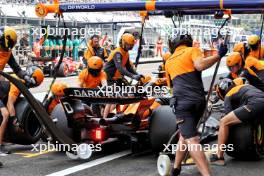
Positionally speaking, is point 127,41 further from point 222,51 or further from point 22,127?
point 222,51

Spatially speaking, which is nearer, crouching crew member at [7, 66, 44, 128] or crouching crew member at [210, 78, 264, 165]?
crouching crew member at [210, 78, 264, 165]

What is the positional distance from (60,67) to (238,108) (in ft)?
52.5

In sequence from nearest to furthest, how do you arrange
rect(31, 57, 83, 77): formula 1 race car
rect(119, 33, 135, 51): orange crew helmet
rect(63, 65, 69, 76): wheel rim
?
1. rect(119, 33, 135, 51): orange crew helmet
2. rect(31, 57, 83, 77): formula 1 race car
3. rect(63, 65, 69, 76): wheel rim

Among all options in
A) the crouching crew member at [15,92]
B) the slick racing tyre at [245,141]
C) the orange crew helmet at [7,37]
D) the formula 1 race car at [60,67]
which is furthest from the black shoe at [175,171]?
the formula 1 race car at [60,67]

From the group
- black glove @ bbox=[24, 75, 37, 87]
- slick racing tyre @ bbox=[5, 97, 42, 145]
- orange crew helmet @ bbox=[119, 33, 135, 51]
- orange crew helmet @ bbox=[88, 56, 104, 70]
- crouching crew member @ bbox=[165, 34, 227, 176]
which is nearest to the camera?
crouching crew member @ bbox=[165, 34, 227, 176]

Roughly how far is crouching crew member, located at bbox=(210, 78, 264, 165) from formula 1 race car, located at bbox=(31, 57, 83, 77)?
569 inches

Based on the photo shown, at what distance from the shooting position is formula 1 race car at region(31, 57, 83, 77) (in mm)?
21734

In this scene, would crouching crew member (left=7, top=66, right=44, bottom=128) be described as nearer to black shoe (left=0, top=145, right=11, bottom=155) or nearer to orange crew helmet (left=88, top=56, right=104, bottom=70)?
black shoe (left=0, top=145, right=11, bottom=155)

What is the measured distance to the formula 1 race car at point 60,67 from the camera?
2173 centimetres

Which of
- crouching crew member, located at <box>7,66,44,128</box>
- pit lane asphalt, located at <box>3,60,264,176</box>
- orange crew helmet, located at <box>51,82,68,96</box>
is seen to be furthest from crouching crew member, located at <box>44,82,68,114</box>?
pit lane asphalt, located at <box>3,60,264,176</box>

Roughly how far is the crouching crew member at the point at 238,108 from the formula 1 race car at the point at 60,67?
47.4 feet

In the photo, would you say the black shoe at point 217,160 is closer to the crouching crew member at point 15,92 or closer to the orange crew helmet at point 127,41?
the crouching crew member at point 15,92

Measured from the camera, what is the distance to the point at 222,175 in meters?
6.43

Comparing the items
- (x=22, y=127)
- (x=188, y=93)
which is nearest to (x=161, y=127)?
(x=188, y=93)
